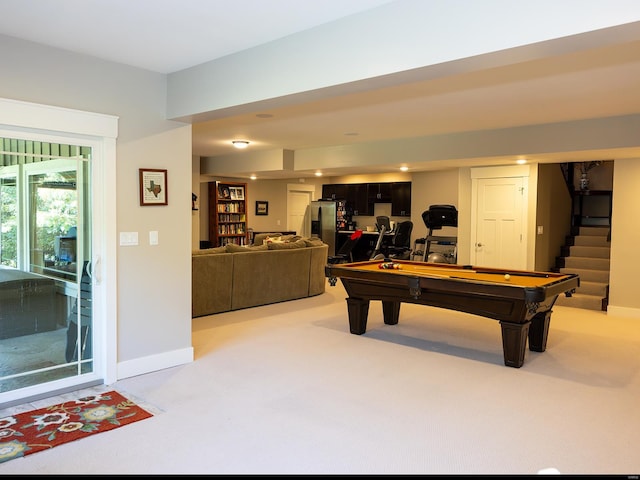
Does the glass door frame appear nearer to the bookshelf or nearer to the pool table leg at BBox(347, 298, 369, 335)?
the pool table leg at BBox(347, 298, 369, 335)

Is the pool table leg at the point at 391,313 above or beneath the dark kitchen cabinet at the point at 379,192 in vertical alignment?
beneath

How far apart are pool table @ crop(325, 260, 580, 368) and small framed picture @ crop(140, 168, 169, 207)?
2013 mm

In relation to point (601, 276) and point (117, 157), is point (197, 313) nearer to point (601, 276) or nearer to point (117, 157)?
point (117, 157)

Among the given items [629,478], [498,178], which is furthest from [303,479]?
A: [498,178]

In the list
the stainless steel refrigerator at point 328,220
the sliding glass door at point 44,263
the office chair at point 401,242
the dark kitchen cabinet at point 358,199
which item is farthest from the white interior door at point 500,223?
the sliding glass door at point 44,263

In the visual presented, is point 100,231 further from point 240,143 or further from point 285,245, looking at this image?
point 240,143

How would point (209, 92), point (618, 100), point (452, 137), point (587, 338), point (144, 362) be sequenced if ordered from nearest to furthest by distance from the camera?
point (209, 92)
point (144, 362)
point (618, 100)
point (587, 338)
point (452, 137)

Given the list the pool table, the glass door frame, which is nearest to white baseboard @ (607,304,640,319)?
the pool table

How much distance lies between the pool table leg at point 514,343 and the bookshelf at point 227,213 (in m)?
7.41

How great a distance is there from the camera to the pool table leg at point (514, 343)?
4305 mm

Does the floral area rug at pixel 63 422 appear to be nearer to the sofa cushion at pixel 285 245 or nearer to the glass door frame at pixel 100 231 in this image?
the glass door frame at pixel 100 231

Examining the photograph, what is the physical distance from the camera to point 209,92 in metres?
3.77

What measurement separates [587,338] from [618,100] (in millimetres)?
2488

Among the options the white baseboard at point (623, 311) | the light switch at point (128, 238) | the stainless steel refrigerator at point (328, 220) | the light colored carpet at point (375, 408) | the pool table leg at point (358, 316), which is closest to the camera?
the light colored carpet at point (375, 408)
